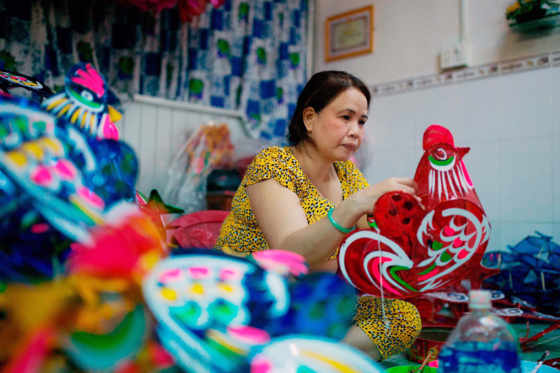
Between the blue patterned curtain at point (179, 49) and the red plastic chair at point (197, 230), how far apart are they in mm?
787

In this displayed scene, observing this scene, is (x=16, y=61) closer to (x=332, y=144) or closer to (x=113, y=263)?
(x=332, y=144)

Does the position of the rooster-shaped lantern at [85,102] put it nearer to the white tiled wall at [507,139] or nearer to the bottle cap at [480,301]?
the bottle cap at [480,301]

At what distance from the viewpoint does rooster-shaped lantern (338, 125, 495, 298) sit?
0.84 meters

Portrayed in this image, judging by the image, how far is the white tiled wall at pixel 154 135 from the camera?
2.16 metres

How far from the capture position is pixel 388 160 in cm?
243

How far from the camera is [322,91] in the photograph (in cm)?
123

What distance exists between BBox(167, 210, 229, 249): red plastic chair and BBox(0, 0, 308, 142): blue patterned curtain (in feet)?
2.58

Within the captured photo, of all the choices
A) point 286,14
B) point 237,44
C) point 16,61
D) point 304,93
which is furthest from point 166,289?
point 286,14

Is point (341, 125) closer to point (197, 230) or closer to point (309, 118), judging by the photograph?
point (309, 118)

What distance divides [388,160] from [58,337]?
7.21 ft

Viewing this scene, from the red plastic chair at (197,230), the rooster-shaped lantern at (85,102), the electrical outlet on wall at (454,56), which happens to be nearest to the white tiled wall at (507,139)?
the electrical outlet on wall at (454,56)

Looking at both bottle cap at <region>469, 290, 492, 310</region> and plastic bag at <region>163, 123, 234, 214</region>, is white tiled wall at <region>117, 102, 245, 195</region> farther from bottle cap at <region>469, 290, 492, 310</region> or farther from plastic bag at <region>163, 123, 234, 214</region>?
bottle cap at <region>469, 290, 492, 310</region>

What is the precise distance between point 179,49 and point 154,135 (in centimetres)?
47

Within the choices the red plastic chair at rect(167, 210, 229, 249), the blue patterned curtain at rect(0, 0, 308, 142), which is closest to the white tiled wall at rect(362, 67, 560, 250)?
the blue patterned curtain at rect(0, 0, 308, 142)
